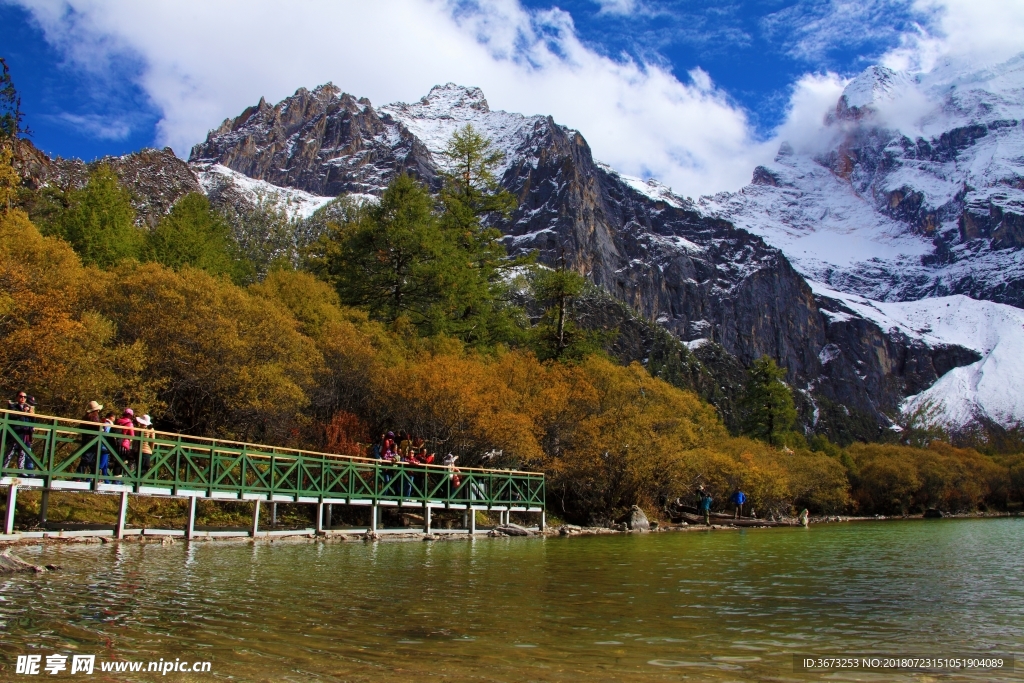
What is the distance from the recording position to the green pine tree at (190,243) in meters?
43.4

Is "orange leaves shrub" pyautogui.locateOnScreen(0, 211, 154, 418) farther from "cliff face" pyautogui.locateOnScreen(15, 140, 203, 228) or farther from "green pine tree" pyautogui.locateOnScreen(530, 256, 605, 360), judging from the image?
"cliff face" pyautogui.locateOnScreen(15, 140, 203, 228)

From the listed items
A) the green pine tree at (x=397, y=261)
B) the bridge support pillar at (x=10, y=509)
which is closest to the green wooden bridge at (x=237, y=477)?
the bridge support pillar at (x=10, y=509)

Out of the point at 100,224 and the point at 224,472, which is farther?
the point at 100,224

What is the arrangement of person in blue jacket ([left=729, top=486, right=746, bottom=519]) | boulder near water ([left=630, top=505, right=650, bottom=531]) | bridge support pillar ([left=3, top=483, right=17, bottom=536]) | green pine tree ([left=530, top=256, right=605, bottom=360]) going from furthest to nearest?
green pine tree ([left=530, top=256, right=605, bottom=360]), person in blue jacket ([left=729, top=486, right=746, bottom=519]), boulder near water ([left=630, top=505, right=650, bottom=531]), bridge support pillar ([left=3, top=483, right=17, bottom=536])

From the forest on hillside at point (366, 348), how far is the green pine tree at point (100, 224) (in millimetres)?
167

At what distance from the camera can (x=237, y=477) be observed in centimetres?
2314

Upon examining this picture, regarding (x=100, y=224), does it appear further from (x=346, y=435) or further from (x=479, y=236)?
(x=346, y=435)

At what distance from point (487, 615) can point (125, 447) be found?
11.8 meters

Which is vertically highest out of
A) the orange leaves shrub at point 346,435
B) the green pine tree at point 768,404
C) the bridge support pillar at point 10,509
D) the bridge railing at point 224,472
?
the green pine tree at point 768,404

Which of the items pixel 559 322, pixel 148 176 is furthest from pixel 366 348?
pixel 148 176

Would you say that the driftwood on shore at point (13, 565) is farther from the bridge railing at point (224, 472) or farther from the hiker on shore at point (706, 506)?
the hiker on shore at point (706, 506)

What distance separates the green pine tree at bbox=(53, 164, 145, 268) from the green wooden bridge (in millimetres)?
21758

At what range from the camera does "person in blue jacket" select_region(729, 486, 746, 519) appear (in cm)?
4453

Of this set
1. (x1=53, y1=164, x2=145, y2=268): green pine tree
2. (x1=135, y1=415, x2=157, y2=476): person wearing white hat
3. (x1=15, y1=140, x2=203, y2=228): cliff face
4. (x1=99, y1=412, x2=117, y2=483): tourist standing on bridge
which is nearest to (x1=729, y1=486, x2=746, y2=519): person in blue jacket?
(x1=135, y1=415, x2=157, y2=476): person wearing white hat
